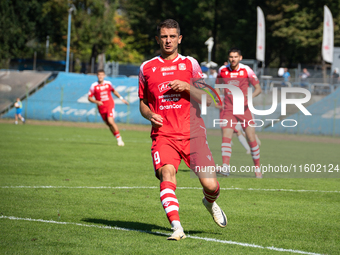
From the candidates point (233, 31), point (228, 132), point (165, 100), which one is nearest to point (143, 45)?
point (233, 31)

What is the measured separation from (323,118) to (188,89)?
→ 2274 cm

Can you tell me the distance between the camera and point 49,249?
15.9 ft

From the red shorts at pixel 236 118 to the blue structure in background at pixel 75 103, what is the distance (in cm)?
2094

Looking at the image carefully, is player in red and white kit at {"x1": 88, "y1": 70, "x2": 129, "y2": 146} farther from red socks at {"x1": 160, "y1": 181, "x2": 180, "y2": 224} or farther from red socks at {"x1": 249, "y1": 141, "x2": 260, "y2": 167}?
red socks at {"x1": 160, "y1": 181, "x2": 180, "y2": 224}

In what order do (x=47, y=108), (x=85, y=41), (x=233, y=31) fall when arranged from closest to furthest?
(x=47, y=108), (x=85, y=41), (x=233, y=31)

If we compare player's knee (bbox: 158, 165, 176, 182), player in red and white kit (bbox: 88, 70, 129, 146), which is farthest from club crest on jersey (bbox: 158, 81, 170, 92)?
player in red and white kit (bbox: 88, 70, 129, 146)

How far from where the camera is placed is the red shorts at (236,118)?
34.9 ft

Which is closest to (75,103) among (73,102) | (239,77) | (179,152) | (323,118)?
(73,102)

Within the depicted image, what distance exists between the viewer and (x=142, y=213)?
6.70 m

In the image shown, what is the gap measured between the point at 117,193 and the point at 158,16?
5720cm

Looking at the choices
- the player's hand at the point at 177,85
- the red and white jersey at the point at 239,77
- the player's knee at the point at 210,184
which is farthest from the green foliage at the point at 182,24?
the player's hand at the point at 177,85

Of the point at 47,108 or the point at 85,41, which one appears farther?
the point at 85,41

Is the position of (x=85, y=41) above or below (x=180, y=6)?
below

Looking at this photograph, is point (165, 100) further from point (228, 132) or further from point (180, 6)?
point (180, 6)
